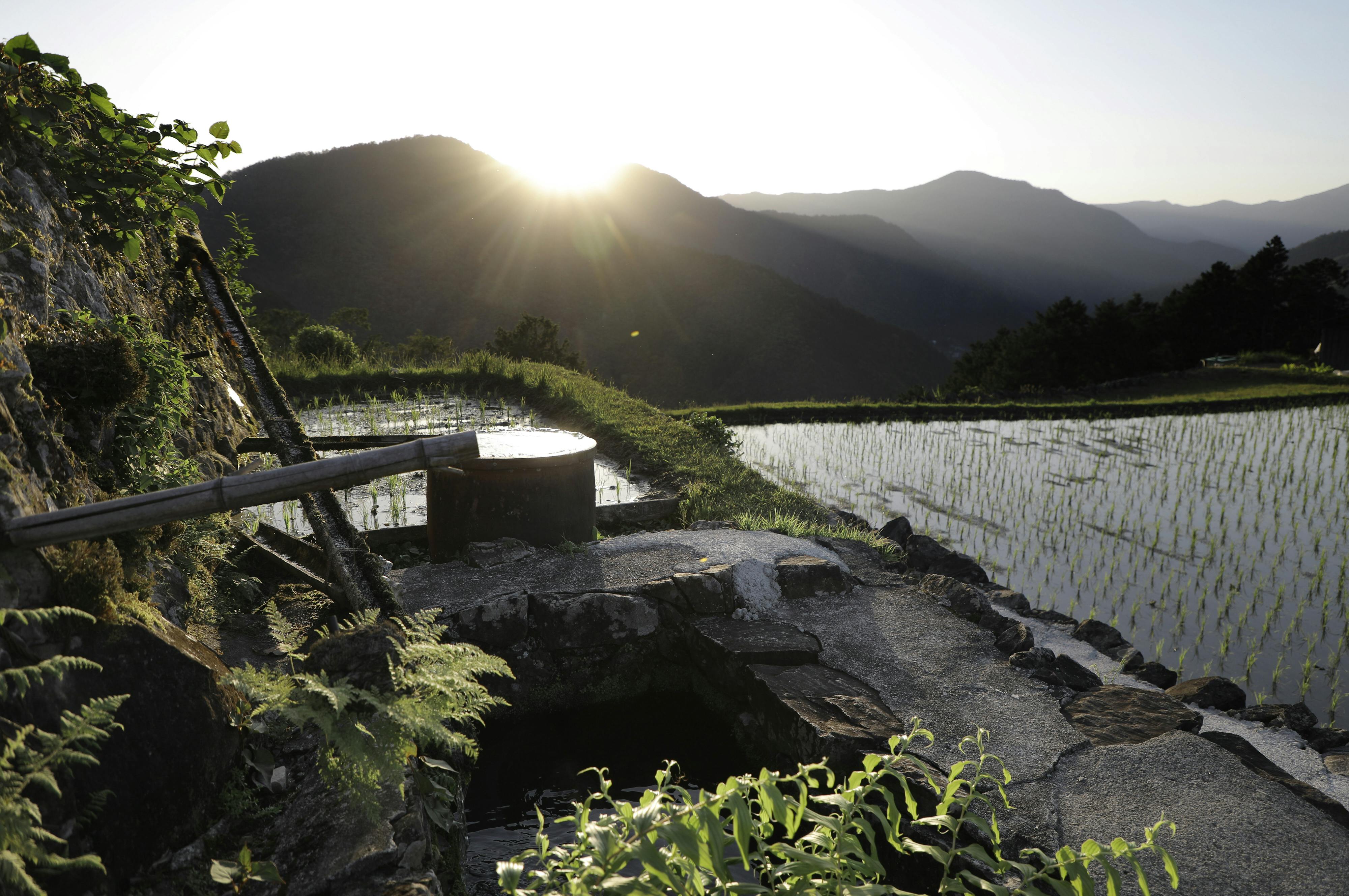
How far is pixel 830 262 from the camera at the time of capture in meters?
127

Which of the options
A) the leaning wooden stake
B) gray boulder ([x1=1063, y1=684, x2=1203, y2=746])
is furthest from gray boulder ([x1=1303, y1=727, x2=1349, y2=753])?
the leaning wooden stake

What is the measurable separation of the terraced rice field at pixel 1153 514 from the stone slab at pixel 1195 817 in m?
1.83

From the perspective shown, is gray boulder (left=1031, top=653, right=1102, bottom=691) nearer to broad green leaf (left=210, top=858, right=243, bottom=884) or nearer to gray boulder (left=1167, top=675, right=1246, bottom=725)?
gray boulder (left=1167, top=675, right=1246, bottom=725)

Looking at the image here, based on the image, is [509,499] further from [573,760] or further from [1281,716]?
[1281,716]

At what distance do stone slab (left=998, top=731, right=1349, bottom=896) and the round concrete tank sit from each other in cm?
370

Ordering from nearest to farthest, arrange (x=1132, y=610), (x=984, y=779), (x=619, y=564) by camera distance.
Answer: (x=984, y=779) < (x=619, y=564) < (x=1132, y=610)

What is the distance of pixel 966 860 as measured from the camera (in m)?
2.95

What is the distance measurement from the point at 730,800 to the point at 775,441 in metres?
12.8

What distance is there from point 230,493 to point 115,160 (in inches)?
105

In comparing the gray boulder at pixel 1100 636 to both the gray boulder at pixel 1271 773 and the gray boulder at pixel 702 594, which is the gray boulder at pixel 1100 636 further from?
the gray boulder at pixel 702 594

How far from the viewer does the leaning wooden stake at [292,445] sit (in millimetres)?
3535

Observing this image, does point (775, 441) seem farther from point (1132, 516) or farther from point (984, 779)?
point (984, 779)

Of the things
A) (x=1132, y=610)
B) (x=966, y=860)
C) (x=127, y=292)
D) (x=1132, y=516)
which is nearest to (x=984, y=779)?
(x=966, y=860)

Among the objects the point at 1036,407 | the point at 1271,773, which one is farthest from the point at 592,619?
the point at 1036,407
